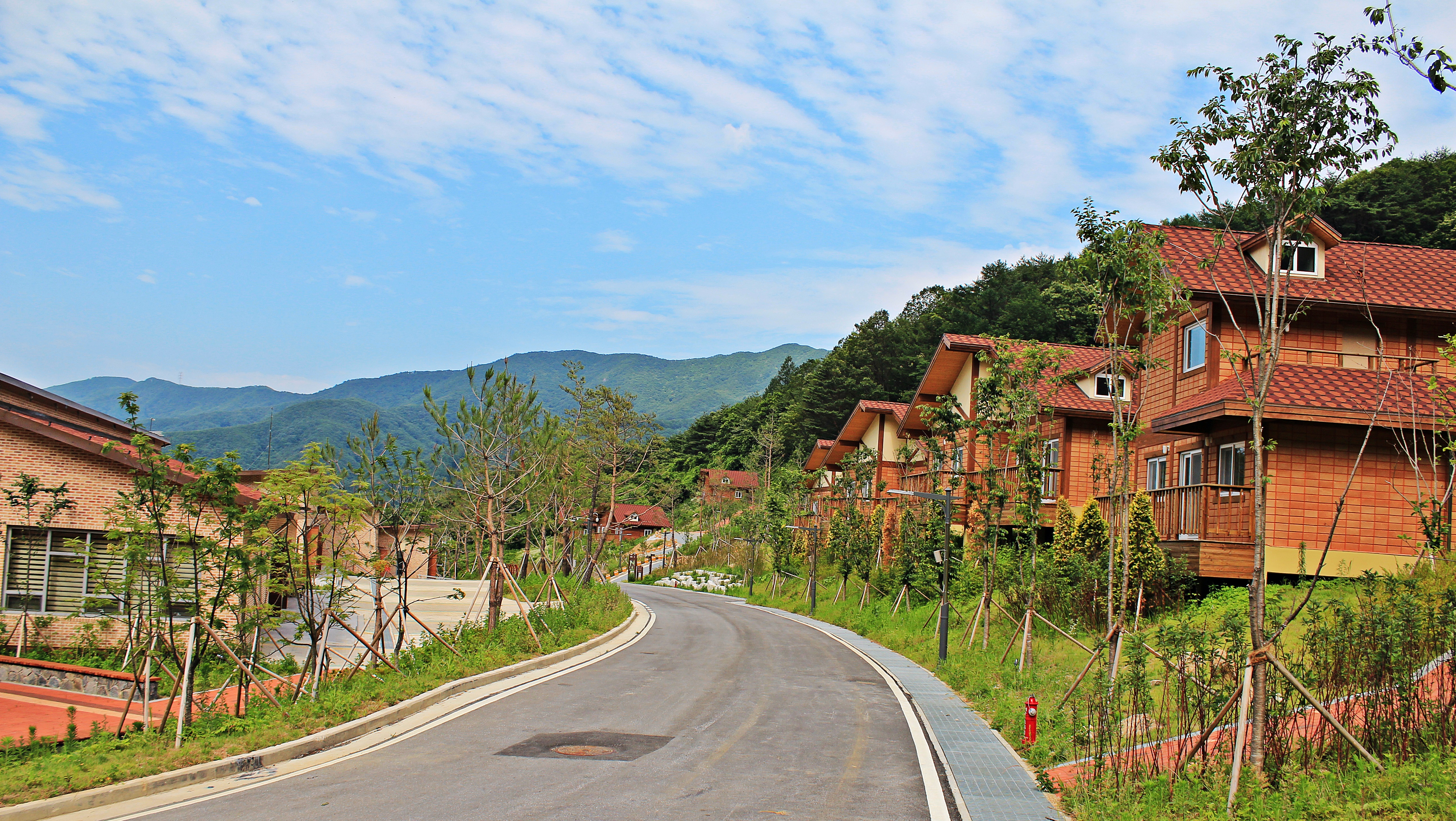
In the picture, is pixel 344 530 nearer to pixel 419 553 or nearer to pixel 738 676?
pixel 738 676

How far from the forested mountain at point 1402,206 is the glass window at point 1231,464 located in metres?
34.7

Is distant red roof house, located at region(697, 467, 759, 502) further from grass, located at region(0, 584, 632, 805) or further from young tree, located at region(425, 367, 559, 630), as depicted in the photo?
grass, located at region(0, 584, 632, 805)

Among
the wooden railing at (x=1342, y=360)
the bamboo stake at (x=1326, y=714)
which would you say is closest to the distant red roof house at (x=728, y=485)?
the wooden railing at (x=1342, y=360)

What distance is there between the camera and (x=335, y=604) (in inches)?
525

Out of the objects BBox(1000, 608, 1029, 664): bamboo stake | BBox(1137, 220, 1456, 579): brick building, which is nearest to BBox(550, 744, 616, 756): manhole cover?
BBox(1000, 608, 1029, 664): bamboo stake

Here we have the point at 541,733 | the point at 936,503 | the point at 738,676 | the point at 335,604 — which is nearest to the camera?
the point at 541,733

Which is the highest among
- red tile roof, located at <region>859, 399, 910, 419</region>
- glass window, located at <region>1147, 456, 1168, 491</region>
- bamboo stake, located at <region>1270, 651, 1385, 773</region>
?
red tile roof, located at <region>859, 399, 910, 419</region>

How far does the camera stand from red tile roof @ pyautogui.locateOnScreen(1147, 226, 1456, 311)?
2000 cm

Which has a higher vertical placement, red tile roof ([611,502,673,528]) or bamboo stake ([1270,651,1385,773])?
bamboo stake ([1270,651,1385,773])

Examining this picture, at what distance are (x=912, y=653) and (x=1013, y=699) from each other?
30.1 ft

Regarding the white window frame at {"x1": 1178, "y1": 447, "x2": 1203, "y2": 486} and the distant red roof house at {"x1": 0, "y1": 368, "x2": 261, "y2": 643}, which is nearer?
the distant red roof house at {"x1": 0, "y1": 368, "x2": 261, "y2": 643}

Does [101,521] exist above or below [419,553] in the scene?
above

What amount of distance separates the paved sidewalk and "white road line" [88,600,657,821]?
6.32m

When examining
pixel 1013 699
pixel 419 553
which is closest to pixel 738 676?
pixel 1013 699
